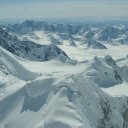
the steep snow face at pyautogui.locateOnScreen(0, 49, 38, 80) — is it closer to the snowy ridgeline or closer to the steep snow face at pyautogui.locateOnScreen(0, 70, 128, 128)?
the snowy ridgeline

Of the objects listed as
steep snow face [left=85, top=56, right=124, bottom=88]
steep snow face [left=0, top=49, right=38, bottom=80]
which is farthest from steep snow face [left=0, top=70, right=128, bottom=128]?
steep snow face [left=85, top=56, right=124, bottom=88]

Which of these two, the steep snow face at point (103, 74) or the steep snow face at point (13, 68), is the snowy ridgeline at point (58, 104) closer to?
the steep snow face at point (13, 68)

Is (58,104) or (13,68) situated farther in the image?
(13,68)

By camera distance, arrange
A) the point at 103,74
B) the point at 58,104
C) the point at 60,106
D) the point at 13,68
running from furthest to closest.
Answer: the point at 103,74 → the point at 13,68 → the point at 58,104 → the point at 60,106

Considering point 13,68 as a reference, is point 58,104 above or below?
above

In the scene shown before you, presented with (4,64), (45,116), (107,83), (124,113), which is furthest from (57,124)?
(107,83)

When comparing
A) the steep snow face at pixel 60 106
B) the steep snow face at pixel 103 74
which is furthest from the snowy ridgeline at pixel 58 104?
the steep snow face at pixel 103 74

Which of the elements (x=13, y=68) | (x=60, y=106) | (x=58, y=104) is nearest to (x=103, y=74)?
(x=13, y=68)

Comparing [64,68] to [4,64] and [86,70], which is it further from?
[4,64]

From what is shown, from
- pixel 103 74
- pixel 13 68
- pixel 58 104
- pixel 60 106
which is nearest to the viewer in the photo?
pixel 60 106

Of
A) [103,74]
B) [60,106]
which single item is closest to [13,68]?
[103,74]

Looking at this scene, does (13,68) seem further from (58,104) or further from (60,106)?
(60,106)

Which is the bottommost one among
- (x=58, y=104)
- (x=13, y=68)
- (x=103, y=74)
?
(x=103, y=74)
